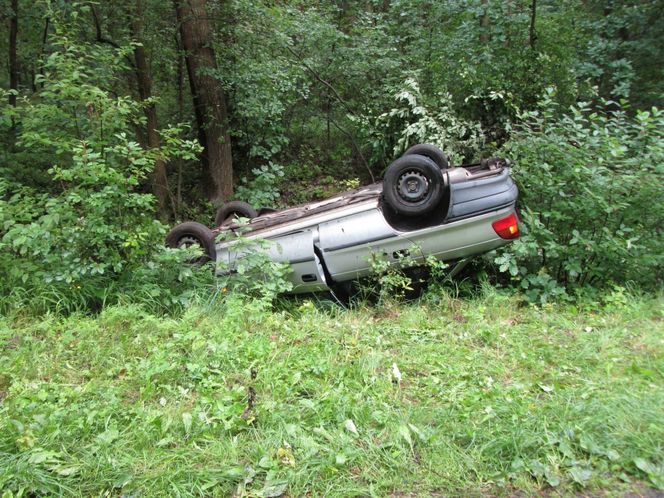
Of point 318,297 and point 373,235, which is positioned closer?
point 373,235

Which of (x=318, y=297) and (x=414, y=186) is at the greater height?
(x=414, y=186)

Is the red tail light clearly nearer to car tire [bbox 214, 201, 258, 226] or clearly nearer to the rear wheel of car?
the rear wheel of car

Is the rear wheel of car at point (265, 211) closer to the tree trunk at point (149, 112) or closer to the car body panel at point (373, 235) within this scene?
the car body panel at point (373, 235)

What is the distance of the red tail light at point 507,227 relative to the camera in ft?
15.3

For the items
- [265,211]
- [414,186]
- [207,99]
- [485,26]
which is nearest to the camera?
[414,186]

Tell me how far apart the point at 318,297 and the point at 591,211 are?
304cm

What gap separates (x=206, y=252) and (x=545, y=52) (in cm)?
704

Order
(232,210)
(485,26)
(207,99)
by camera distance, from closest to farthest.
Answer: (232,210) < (207,99) < (485,26)

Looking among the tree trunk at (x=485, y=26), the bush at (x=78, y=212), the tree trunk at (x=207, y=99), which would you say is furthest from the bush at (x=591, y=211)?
the tree trunk at (x=207, y=99)

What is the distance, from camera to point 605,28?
9.37 meters

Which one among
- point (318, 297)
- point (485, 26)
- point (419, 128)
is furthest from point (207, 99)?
point (485, 26)

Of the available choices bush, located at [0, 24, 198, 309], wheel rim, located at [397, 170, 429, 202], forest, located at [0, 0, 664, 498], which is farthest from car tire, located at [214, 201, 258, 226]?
wheel rim, located at [397, 170, 429, 202]

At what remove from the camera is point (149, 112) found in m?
8.13

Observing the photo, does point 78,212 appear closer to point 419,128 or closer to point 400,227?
point 400,227
